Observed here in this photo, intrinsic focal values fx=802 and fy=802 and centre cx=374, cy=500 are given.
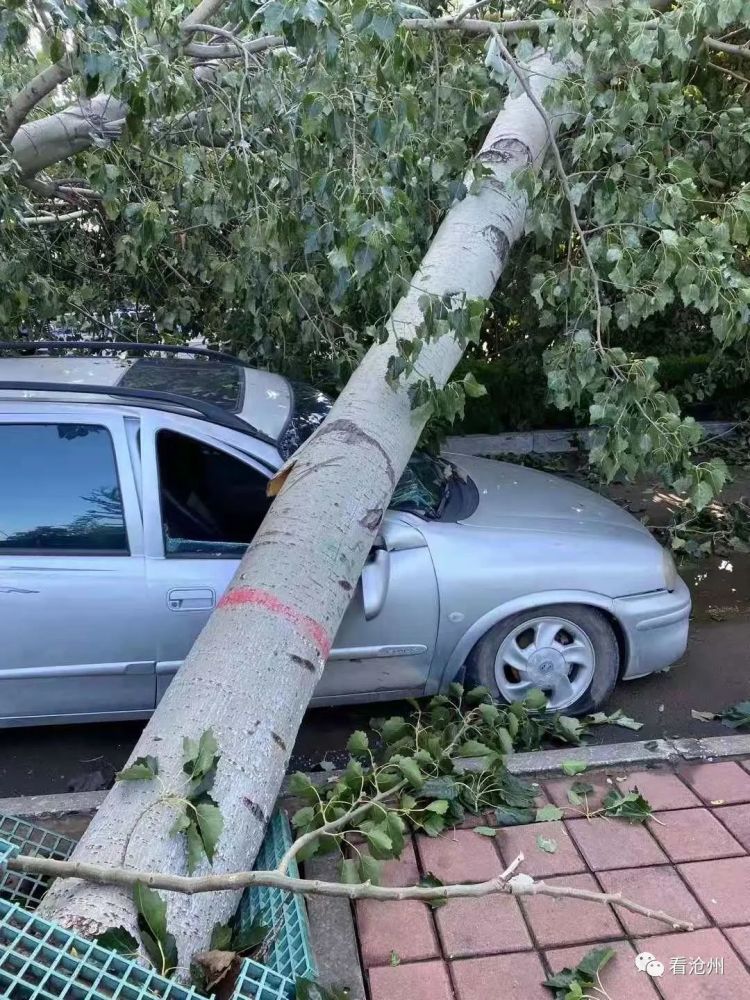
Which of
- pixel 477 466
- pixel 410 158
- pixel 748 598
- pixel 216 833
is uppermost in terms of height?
pixel 410 158

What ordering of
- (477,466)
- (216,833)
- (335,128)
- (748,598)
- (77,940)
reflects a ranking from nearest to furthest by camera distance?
(77,940) → (216,833) → (335,128) → (477,466) → (748,598)

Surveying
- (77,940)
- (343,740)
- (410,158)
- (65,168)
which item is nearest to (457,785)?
(343,740)

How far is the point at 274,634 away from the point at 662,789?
1.67 m

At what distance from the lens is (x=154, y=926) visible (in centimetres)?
167

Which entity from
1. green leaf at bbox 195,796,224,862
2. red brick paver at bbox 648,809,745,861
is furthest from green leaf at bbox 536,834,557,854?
green leaf at bbox 195,796,224,862

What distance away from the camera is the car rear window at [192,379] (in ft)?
11.8

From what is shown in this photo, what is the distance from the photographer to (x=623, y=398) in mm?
3623

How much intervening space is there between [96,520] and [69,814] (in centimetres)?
112

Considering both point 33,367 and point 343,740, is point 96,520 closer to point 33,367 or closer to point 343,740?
point 33,367

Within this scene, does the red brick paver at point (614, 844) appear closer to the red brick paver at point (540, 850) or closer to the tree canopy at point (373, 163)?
the red brick paver at point (540, 850)

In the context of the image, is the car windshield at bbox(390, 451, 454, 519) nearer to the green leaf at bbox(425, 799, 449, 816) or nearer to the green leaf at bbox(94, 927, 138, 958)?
the green leaf at bbox(425, 799, 449, 816)

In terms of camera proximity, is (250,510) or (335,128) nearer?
(335,128)

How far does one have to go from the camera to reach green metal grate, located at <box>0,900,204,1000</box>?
58.1 inches

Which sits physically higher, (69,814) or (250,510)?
(250,510)
